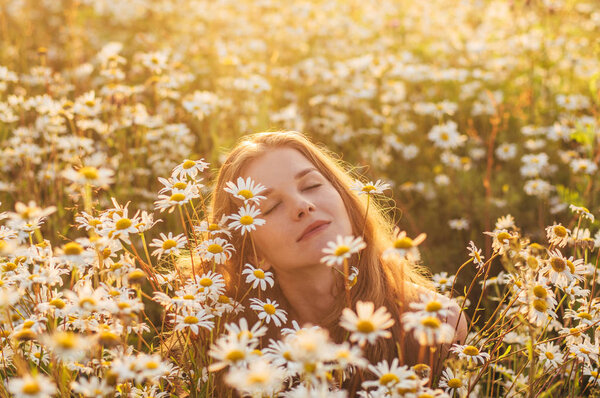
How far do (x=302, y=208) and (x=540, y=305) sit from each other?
2.82ft

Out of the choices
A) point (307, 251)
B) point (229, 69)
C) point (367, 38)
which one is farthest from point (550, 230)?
point (367, 38)

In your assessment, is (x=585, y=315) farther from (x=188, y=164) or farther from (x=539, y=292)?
(x=188, y=164)

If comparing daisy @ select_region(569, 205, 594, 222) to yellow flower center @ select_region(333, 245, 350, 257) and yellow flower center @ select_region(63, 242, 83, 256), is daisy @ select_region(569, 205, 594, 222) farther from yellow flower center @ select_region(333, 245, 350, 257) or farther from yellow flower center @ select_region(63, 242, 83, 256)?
yellow flower center @ select_region(63, 242, 83, 256)

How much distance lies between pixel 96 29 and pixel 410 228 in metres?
5.52

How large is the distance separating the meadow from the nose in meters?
0.27

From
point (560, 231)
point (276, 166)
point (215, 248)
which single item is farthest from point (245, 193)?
point (560, 231)

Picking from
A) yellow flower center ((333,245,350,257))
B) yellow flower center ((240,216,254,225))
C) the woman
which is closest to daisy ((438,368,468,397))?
the woman

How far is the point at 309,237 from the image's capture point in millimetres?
2037

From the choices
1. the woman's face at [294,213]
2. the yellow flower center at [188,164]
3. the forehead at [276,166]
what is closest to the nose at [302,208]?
the woman's face at [294,213]

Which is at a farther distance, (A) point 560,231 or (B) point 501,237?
(A) point 560,231

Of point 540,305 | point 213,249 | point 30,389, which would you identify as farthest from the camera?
point 213,249

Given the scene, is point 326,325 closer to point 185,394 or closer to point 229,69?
point 185,394

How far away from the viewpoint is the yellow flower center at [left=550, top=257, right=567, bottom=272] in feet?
5.89

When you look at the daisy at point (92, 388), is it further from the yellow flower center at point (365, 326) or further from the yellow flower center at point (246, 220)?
the yellow flower center at point (246, 220)
